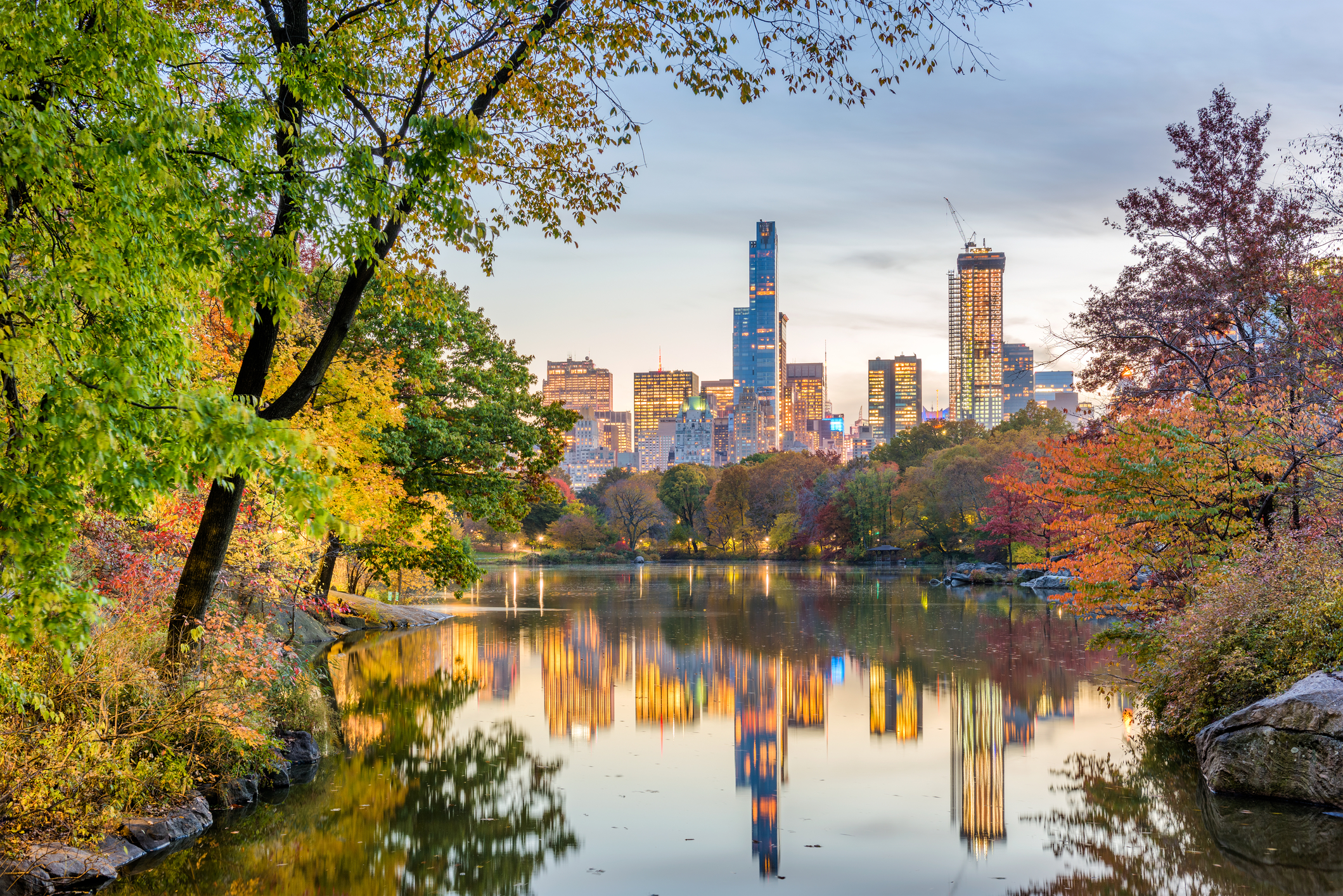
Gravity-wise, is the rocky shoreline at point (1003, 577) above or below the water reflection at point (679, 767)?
below

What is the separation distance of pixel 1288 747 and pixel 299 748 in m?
10.4

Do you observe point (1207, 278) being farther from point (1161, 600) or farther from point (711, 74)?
point (711, 74)

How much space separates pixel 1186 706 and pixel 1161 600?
237cm

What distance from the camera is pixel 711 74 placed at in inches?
353

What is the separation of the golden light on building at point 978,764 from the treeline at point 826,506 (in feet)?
114

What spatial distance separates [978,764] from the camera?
12.0 m

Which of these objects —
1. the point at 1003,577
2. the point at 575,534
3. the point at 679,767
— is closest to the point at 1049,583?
the point at 1003,577

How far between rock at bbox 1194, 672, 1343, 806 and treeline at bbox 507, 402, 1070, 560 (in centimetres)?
4034

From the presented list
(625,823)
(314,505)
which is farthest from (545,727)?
(314,505)

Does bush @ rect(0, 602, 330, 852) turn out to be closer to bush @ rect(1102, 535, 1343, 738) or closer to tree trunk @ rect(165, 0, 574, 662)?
tree trunk @ rect(165, 0, 574, 662)

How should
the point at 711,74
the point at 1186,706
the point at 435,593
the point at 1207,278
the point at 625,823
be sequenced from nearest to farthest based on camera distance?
the point at 711,74
the point at 625,823
the point at 1186,706
the point at 1207,278
the point at 435,593

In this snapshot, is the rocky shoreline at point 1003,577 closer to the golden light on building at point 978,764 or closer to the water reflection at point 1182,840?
the golden light on building at point 978,764

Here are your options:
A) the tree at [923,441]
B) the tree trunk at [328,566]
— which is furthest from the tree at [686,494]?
the tree trunk at [328,566]

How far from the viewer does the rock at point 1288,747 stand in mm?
8742
